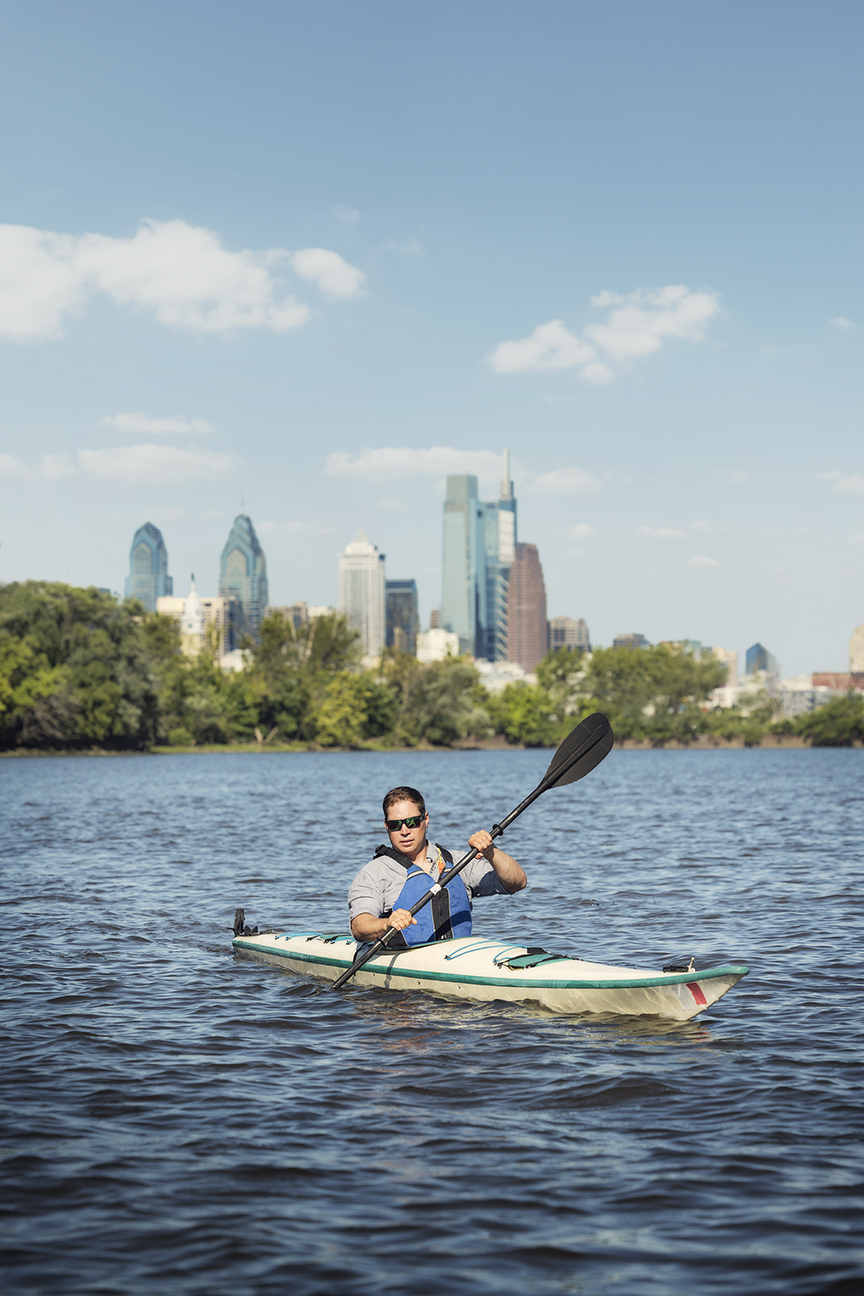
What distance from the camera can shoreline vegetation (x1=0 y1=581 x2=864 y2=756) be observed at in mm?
68875

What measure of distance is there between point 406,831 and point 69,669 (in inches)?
2486

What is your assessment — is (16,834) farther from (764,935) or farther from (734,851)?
(764,935)

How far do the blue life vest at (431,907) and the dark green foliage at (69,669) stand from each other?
195ft

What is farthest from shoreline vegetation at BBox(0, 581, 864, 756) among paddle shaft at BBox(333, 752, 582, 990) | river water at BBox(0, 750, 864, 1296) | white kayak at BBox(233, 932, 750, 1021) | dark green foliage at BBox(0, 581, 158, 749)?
white kayak at BBox(233, 932, 750, 1021)

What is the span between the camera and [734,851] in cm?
2116

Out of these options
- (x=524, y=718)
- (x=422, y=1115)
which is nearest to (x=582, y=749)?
(x=422, y=1115)

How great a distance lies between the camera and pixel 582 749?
10.3 m

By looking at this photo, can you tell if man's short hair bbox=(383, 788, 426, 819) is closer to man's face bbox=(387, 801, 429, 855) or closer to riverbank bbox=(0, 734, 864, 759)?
man's face bbox=(387, 801, 429, 855)

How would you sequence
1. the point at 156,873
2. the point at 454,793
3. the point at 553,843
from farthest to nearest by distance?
the point at 454,793 < the point at 553,843 < the point at 156,873

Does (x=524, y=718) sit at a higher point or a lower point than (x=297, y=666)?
lower

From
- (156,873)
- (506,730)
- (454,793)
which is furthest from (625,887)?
(506,730)

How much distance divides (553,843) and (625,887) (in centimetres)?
748

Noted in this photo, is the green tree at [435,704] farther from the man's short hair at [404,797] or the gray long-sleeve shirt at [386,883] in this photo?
the man's short hair at [404,797]

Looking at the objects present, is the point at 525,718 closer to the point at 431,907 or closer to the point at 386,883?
the point at 431,907
